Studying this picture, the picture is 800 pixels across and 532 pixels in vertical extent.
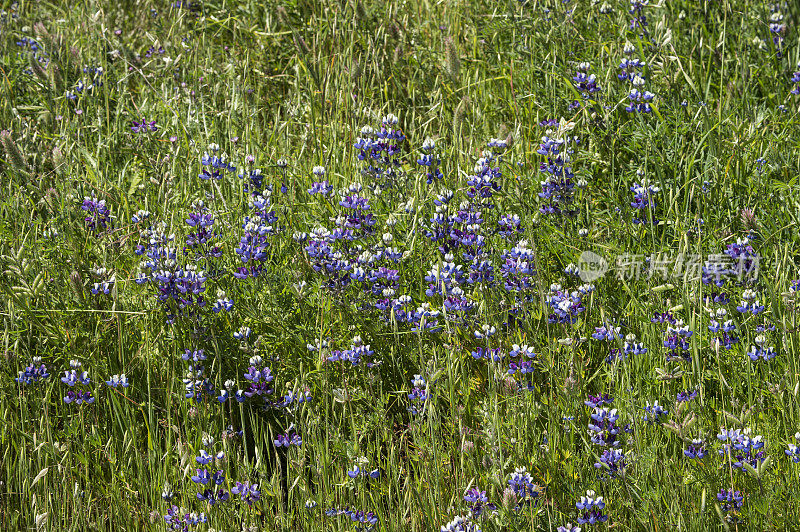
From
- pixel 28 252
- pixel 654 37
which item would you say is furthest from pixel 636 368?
pixel 28 252

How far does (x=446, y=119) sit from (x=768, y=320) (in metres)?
1.80

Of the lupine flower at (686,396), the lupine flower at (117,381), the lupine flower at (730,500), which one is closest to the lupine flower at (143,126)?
the lupine flower at (117,381)

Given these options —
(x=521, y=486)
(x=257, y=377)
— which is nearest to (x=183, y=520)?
(x=257, y=377)

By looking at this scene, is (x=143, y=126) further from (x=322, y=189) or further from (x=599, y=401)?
(x=599, y=401)

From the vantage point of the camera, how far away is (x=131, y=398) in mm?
2617

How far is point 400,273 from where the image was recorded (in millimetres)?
2773

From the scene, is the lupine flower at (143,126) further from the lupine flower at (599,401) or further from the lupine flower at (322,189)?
the lupine flower at (599,401)

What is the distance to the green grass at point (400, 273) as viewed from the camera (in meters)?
2.13

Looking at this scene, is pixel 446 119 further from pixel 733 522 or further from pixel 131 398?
pixel 733 522

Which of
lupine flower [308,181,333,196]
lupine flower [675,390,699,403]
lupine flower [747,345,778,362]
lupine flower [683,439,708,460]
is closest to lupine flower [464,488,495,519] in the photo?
lupine flower [683,439,708,460]

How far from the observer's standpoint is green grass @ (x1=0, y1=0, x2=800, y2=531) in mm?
2127

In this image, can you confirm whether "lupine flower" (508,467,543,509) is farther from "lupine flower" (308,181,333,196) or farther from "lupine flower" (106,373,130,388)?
"lupine flower" (308,181,333,196)

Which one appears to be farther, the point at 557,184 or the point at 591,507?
the point at 557,184

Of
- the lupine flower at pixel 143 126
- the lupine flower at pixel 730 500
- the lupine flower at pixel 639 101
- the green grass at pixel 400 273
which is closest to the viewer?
the lupine flower at pixel 730 500
